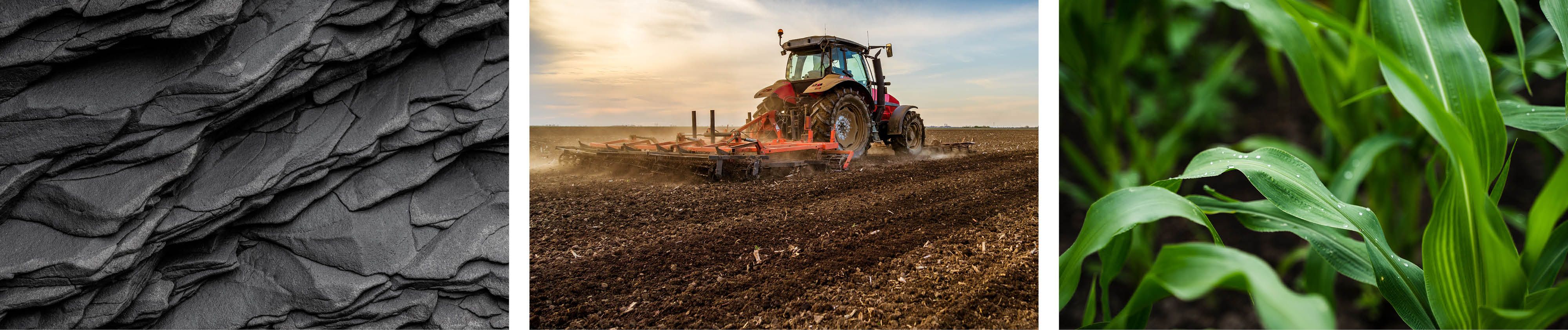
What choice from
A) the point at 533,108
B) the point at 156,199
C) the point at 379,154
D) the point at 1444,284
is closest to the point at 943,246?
the point at 1444,284

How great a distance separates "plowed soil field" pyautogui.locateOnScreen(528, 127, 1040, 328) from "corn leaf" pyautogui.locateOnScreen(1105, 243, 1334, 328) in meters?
0.49

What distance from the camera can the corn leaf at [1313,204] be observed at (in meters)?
0.96

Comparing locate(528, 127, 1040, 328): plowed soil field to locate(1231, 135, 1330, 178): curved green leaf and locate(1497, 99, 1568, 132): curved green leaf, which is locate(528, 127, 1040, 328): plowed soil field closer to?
locate(1231, 135, 1330, 178): curved green leaf

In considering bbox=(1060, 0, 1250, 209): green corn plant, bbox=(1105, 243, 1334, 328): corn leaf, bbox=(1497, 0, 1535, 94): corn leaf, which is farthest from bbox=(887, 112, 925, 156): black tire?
bbox=(1497, 0, 1535, 94): corn leaf

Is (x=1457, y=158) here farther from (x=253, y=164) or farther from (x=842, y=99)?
(x=253, y=164)

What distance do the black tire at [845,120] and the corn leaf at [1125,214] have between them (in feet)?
3.21

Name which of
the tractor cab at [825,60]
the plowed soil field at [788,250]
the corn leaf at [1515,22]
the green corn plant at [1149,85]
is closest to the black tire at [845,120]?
the tractor cab at [825,60]

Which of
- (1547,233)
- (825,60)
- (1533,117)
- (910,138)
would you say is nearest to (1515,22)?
(1533,117)

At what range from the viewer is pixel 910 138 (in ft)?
5.57

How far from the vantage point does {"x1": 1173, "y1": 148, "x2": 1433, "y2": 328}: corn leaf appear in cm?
96

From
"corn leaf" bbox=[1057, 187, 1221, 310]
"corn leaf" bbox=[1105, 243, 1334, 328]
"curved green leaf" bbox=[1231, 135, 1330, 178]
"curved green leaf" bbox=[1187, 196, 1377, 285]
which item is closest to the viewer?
"corn leaf" bbox=[1105, 243, 1334, 328]

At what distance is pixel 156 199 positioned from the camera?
4.32 ft

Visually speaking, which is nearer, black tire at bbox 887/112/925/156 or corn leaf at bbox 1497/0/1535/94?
corn leaf at bbox 1497/0/1535/94

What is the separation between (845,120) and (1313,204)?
1248 mm
